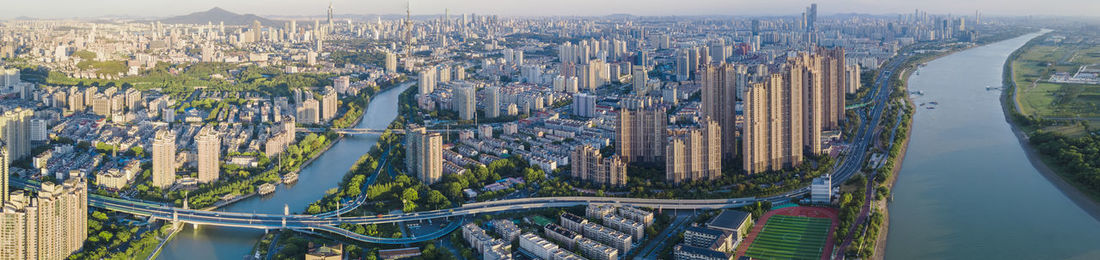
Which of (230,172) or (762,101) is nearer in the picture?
(762,101)

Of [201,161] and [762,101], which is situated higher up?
[762,101]

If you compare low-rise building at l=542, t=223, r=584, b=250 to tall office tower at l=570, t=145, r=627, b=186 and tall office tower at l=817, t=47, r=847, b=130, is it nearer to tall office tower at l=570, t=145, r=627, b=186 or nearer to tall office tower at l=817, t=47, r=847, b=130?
tall office tower at l=570, t=145, r=627, b=186

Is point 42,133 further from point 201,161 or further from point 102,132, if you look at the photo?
point 201,161

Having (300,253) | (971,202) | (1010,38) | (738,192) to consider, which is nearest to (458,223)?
(300,253)

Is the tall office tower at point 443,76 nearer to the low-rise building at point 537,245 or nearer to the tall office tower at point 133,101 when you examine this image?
the tall office tower at point 133,101

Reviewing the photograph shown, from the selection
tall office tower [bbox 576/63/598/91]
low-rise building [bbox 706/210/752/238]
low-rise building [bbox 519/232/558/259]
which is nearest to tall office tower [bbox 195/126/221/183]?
low-rise building [bbox 519/232/558/259]

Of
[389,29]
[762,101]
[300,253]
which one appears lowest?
[300,253]
